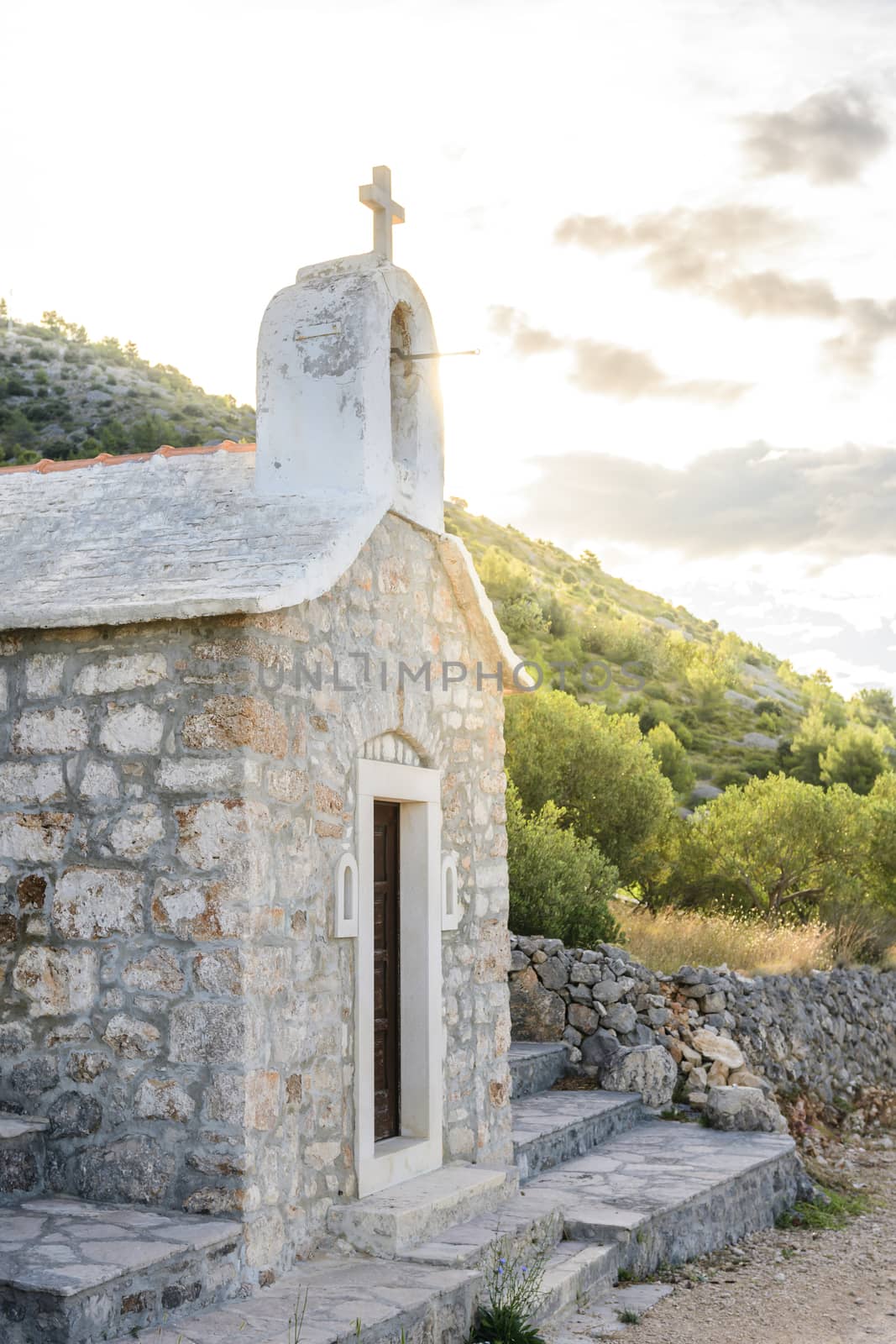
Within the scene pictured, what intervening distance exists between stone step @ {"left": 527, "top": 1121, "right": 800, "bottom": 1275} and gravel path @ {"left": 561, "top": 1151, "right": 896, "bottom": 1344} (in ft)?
0.55

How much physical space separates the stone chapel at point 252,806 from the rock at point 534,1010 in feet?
12.2

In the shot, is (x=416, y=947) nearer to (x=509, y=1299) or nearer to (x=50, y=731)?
(x=509, y=1299)

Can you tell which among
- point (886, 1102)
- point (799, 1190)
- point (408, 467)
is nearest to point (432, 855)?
point (408, 467)

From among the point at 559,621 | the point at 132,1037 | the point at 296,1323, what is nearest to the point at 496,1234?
the point at 296,1323

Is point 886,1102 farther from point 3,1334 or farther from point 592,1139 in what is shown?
point 3,1334

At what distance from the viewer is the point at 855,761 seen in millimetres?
29250

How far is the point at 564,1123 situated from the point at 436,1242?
3.07m

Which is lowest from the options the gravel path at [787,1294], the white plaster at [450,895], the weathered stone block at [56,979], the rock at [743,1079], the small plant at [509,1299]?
the gravel path at [787,1294]

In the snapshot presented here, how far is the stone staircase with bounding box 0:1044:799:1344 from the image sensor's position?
180 inches

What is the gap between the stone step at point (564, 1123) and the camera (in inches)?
326

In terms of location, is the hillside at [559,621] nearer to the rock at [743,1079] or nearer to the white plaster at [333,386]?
the rock at [743,1079]

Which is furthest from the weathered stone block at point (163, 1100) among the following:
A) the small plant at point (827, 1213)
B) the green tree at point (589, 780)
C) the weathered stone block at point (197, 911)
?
the green tree at point (589, 780)

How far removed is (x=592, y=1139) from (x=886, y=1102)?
509 cm

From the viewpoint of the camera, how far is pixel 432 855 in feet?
22.7
